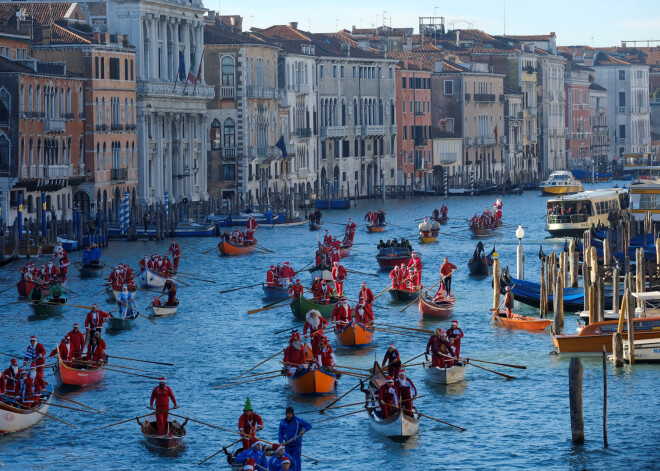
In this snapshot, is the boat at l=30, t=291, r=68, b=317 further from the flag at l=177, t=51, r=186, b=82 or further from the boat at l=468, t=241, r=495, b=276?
the flag at l=177, t=51, r=186, b=82

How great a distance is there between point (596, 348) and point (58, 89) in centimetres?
4242

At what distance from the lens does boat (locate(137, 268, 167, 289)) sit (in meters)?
56.7

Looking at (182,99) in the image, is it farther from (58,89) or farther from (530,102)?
(530,102)

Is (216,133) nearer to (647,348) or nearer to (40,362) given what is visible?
(647,348)

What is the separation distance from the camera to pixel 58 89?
3063 inches

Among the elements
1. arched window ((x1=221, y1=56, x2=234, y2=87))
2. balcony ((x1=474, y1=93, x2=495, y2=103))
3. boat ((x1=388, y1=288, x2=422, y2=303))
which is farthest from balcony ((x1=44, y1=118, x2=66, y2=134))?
balcony ((x1=474, y1=93, x2=495, y2=103))

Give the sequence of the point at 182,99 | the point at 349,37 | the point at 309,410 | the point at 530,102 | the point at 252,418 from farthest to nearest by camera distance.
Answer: the point at 530,102, the point at 349,37, the point at 182,99, the point at 309,410, the point at 252,418

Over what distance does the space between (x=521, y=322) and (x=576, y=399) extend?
14826mm

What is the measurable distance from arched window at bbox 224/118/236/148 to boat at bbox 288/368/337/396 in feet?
207

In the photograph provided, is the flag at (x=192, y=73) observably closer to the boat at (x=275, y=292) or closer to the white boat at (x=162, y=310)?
the boat at (x=275, y=292)

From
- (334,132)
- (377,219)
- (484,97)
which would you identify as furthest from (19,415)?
(484,97)

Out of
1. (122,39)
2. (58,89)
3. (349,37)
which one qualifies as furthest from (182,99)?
(349,37)

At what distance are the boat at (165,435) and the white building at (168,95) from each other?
55.6 m

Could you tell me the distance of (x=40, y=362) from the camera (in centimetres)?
3516
